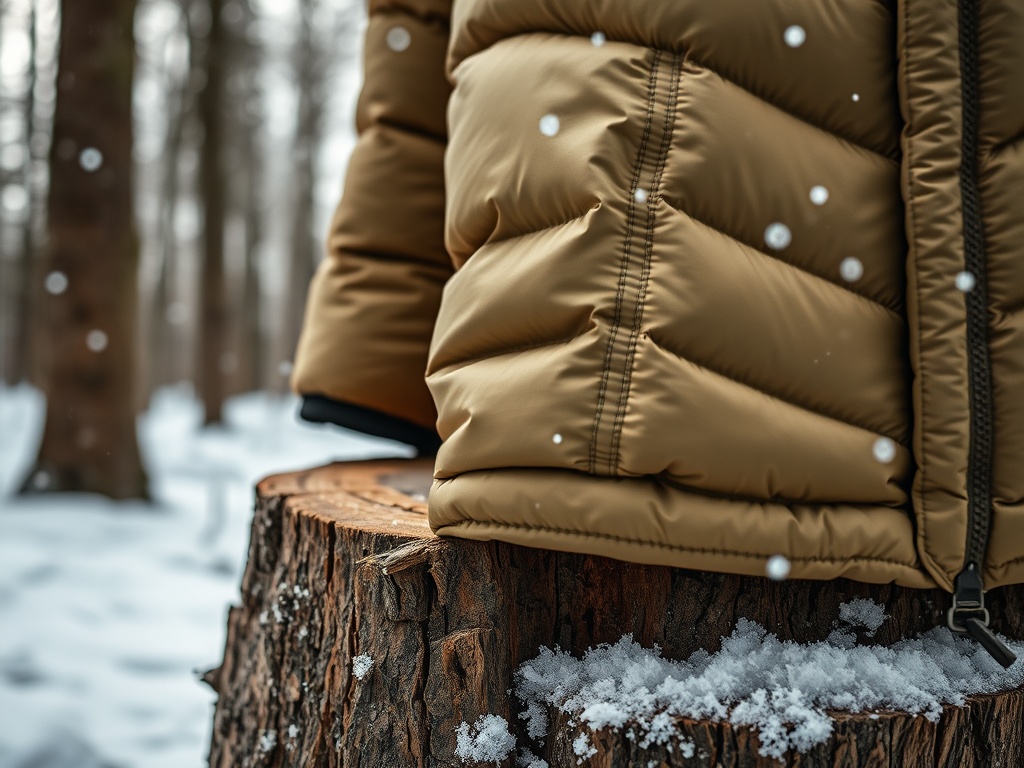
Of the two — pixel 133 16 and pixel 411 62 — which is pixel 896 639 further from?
pixel 133 16

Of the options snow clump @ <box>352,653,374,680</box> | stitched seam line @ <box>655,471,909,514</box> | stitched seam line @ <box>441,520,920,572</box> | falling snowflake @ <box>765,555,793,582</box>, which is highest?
stitched seam line @ <box>655,471,909,514</box>

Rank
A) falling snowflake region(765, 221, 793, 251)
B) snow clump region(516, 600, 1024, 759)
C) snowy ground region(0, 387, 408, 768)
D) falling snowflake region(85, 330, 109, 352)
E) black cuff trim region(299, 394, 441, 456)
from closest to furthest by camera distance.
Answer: snow clump region(516, 600, 1024, 759) < falling snowflake region(765, 221, 793, 251) < black cuff trim region(299, 394, 441, 456) < snowy ground region(0, 387, 408, 768) < falling snowflake region(85, 330, 109, 352)

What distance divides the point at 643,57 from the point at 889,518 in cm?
63

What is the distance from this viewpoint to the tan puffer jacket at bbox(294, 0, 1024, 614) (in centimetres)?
83

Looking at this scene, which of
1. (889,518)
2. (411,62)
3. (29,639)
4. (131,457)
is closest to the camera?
(889,518)

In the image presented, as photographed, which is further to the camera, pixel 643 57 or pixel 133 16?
pixel 133 16

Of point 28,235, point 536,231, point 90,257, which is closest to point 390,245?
point 536,231

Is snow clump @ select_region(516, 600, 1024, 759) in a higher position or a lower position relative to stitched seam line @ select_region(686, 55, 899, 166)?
lower

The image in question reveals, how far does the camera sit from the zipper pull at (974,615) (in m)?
0.86

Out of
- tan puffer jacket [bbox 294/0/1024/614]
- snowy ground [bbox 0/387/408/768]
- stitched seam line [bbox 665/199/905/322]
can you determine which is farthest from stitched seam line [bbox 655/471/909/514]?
Result: snowy ground [bbox 0/387/408/768]

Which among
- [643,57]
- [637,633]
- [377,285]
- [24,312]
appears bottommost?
[24,312]

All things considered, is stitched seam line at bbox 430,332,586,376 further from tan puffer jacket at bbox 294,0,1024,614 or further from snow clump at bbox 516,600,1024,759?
snow clump at bbox 516,600,1024,759

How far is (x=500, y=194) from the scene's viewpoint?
92 centimetres

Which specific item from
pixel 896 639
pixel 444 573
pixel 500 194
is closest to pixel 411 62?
pixel 500 194
